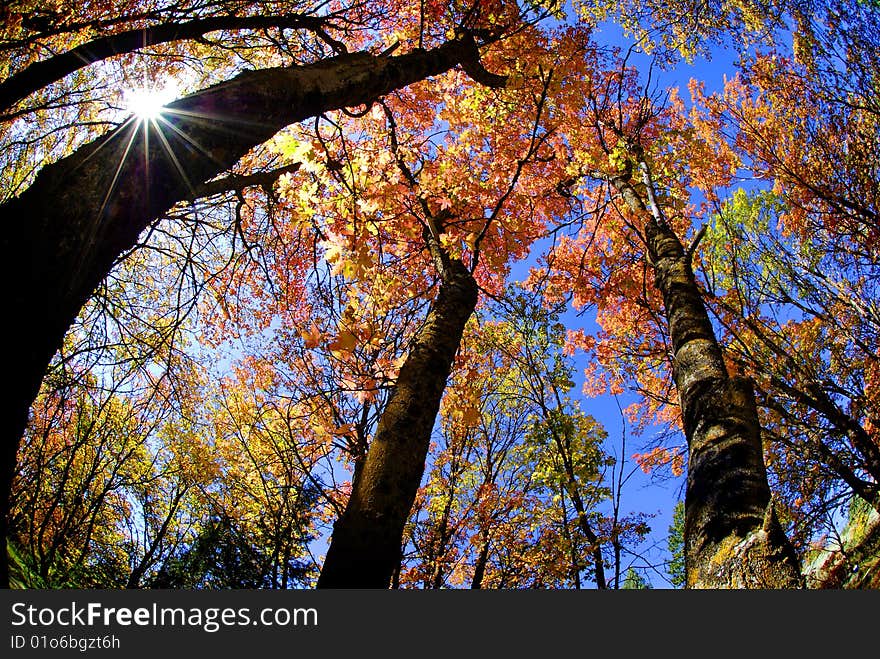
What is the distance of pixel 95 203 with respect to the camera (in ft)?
5.08

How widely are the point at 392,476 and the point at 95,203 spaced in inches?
67.5

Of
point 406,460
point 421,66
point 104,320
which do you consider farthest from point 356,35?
point 406,460

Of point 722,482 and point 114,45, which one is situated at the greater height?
point 114,45

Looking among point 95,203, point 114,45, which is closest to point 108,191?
point 95,203

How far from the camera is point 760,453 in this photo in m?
2.47

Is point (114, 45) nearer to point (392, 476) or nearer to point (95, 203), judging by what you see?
point (95, 203)

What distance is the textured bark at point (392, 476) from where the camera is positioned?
198 cm

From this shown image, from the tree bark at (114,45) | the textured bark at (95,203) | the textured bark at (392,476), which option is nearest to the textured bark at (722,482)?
the textured bark at (392,476)

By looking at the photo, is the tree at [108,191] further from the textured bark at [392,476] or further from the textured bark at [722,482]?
the textured bark at [722,482]

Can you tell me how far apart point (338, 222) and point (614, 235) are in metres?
7.58

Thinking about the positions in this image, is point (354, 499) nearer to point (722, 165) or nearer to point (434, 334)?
point (434, 334)

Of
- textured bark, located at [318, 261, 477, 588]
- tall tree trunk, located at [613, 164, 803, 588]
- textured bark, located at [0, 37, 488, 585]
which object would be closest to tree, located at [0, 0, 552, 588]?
textured bark, located at [0, 37, 488, 585]

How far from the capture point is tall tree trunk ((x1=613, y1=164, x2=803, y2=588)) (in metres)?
1.83

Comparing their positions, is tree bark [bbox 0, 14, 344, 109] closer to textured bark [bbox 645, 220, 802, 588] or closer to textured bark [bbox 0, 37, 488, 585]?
textured bark [bbox 0, 37, 488, 585]
